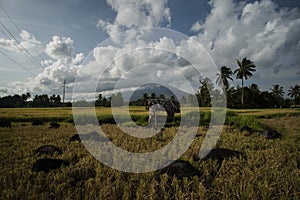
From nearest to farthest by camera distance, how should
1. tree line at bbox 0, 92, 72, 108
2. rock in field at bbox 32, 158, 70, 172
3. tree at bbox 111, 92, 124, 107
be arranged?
rock in field at bbox 32, 158, 70, 172 → tree at bbox 111, 92, 124, 107 → tree line at bbox 0, 92, 72, 108

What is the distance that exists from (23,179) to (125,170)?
5.67 feet

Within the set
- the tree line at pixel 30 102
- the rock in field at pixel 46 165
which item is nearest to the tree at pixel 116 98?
the rock in field at pixel 46 165

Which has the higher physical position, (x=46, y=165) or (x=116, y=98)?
(x=116, y=98)

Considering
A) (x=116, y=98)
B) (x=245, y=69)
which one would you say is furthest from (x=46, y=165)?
(x=245, y=69)

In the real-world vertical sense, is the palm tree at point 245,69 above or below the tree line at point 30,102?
above

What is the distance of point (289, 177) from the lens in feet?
12.7

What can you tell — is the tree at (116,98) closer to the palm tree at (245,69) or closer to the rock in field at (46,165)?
the rock in field at (46,165)

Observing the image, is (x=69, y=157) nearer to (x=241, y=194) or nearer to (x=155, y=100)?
(x=241, y=194)

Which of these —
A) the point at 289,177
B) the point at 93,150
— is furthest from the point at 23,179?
the point at 289,177

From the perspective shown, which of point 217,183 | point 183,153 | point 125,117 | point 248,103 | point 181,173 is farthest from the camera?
point 248,103

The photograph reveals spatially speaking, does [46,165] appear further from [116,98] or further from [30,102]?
[30,102]

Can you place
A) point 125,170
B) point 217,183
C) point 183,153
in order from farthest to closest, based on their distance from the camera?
point 183,153 → point 125,170 → point 217,183

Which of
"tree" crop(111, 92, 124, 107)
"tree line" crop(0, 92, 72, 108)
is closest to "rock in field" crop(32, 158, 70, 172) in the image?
"tree" crop(111, 92, 124, 107)

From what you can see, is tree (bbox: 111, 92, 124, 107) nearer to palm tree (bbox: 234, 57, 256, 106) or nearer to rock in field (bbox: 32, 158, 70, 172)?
rock in field (bbox: 32, 158, 70, 172)
